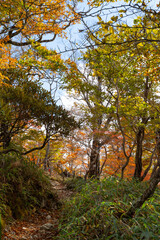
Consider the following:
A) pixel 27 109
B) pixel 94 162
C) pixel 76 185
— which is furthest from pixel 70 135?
pixel 94 162

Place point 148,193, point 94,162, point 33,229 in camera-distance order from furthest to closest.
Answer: point 94,162
point 33,229
point 148,193

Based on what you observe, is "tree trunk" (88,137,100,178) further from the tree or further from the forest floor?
the forest floor

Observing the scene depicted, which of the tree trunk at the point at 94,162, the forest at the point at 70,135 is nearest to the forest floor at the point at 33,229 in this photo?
the forest at the point at 70,135

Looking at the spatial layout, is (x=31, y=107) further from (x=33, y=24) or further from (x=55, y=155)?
(x=55, y=155)

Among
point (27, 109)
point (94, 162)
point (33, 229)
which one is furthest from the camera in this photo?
point (94, 162)

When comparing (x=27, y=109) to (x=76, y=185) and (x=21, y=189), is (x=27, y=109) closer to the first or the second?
(x=21, y=189)

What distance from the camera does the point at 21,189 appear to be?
3977mm

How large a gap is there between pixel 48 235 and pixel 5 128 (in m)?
2.75

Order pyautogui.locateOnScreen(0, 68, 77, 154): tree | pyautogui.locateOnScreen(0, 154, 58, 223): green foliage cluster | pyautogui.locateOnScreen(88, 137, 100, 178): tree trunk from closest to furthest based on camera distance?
pyautogui.locateOnScreen(0, 154, 58, 223): green foliage cluster
pyautogui.locateOnScreen(0, 68, 77, 154): tree
pyautogui.locateOnScreen(88, 137, 100, 178): tree trunk

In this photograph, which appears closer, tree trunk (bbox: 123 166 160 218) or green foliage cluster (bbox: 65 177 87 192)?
tree trunk (bbox: 123 166 160 218)

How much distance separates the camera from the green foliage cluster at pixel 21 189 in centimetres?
353

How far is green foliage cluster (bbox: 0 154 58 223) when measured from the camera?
3529mm

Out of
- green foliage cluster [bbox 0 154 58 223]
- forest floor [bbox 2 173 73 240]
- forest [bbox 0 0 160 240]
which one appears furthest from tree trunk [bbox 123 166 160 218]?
green foliage cluster [bbox 0 154 58 223]

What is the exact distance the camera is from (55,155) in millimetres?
15062
